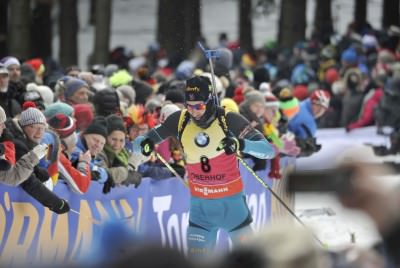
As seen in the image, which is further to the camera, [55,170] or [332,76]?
[332,76]

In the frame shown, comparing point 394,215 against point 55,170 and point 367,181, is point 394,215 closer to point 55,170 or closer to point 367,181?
point 367,181

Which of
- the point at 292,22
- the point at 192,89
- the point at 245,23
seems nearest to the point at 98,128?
the point at 192,89

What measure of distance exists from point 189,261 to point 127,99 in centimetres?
886

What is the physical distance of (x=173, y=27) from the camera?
923 inches

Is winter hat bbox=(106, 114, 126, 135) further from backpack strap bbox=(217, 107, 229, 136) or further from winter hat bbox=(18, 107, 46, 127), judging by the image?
winter hat bbox=(18, 107, 46, 127)

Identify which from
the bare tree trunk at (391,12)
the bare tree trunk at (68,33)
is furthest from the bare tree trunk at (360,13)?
the bare tree trunk at (68,33)

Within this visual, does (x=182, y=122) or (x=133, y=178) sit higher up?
(x=182, y=122)

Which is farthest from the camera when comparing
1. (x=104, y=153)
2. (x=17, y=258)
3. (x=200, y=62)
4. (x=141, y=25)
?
(x=141, y=25)

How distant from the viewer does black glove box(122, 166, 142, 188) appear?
10.1 m

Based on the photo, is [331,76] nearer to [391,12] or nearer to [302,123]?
[302,123]

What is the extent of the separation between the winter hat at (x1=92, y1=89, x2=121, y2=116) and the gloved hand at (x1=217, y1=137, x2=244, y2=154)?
1.91 metres

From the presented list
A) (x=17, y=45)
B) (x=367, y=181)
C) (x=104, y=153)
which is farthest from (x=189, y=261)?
(x=17, y=45)

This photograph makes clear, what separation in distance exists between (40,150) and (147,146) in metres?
1.29

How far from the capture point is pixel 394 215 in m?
4.19
